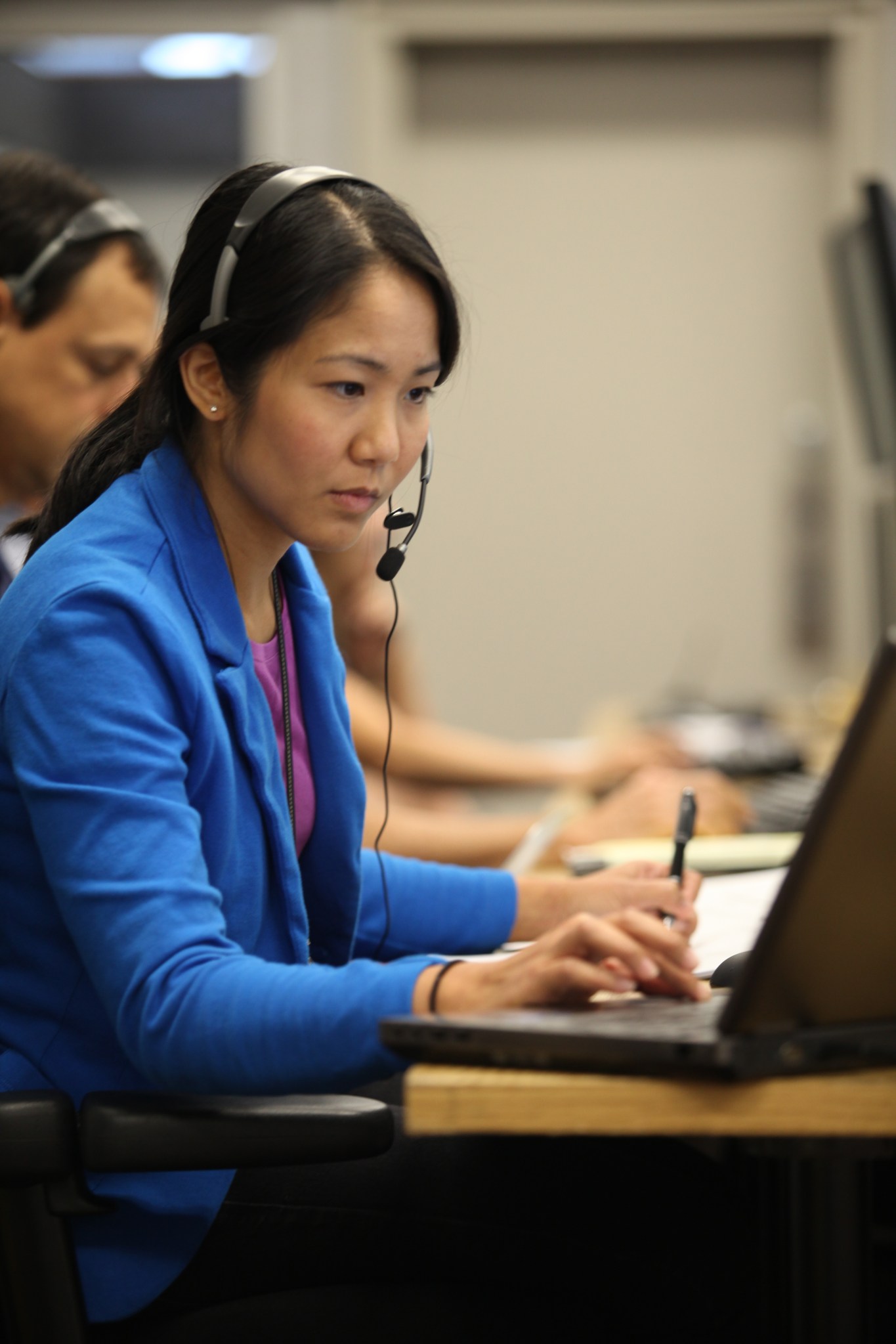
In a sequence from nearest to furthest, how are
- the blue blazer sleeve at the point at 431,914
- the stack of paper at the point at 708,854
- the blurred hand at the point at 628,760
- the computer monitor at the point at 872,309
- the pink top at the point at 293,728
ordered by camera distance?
1. the pink top at the point at 293,728
2. the blue blazer sleeve at the point at 431,914
3. the stack of paper at the point at 708,854
4. the computer monitor at the point at 872,309
5. the blurred hand at the point at 628,760

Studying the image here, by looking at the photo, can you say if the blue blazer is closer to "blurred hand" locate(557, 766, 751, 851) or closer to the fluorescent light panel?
"blurred hand" locate(557, 766, 751, 851)

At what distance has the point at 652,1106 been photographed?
667 millimetres

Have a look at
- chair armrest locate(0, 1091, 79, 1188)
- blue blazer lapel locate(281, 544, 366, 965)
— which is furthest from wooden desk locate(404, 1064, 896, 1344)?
blue blazer lapel locate(281, 544, 366, 965)

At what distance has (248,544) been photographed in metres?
0.98

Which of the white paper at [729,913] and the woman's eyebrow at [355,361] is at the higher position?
the woman's eyebrow at [355,361]

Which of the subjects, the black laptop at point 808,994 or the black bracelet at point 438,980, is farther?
the black bracelet at point 438,980

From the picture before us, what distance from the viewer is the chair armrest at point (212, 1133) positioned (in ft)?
2.45

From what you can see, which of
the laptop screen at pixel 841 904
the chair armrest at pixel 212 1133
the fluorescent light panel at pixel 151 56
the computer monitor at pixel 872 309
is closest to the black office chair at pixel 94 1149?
the chair armrest at pixel 212 1133

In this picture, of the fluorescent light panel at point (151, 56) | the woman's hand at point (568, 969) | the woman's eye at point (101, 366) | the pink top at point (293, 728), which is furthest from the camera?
the fluorescent light panel at point (151, 56)

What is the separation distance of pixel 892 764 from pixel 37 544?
22.2 inches

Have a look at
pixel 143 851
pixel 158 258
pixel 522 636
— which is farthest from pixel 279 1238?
pixel 522 636

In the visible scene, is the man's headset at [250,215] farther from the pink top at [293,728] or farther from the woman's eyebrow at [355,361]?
the pink top at [293,728]

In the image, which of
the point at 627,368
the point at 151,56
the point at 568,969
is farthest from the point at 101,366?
the point at 151,56

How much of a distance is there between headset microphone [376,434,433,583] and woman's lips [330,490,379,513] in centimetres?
5
